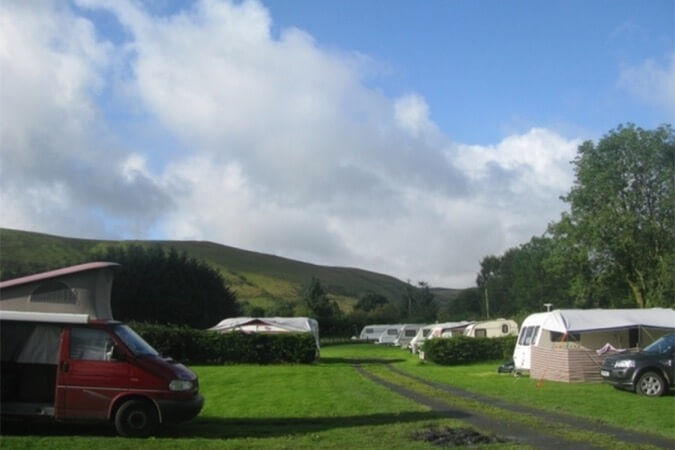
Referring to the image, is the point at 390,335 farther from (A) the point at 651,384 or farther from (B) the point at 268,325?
(A) the point at 651,384

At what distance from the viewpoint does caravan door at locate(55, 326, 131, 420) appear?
434 inches

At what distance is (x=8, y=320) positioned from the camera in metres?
11.2

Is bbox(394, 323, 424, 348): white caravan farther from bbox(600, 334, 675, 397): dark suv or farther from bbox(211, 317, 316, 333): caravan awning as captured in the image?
bbox(600, 334, 675, 397): dark suv

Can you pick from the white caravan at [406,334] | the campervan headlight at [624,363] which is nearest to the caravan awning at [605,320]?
the campervan headlight at [624,363]

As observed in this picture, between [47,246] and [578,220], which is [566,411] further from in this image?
[47,246]

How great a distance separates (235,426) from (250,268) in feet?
400

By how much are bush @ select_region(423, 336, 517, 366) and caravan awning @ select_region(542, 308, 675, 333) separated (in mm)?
11379

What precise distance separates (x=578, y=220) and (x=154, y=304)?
114ft

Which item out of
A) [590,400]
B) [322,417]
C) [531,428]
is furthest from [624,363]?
[322,417]

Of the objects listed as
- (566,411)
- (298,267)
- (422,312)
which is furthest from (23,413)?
(298,267)

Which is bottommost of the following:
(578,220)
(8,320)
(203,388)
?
(203,388)

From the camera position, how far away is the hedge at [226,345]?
113 ft

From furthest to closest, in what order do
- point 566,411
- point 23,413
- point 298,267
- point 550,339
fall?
point 298,267 → point 550,339 → point 566,411 → point 23,413

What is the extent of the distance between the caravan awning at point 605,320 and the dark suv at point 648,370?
642cm
